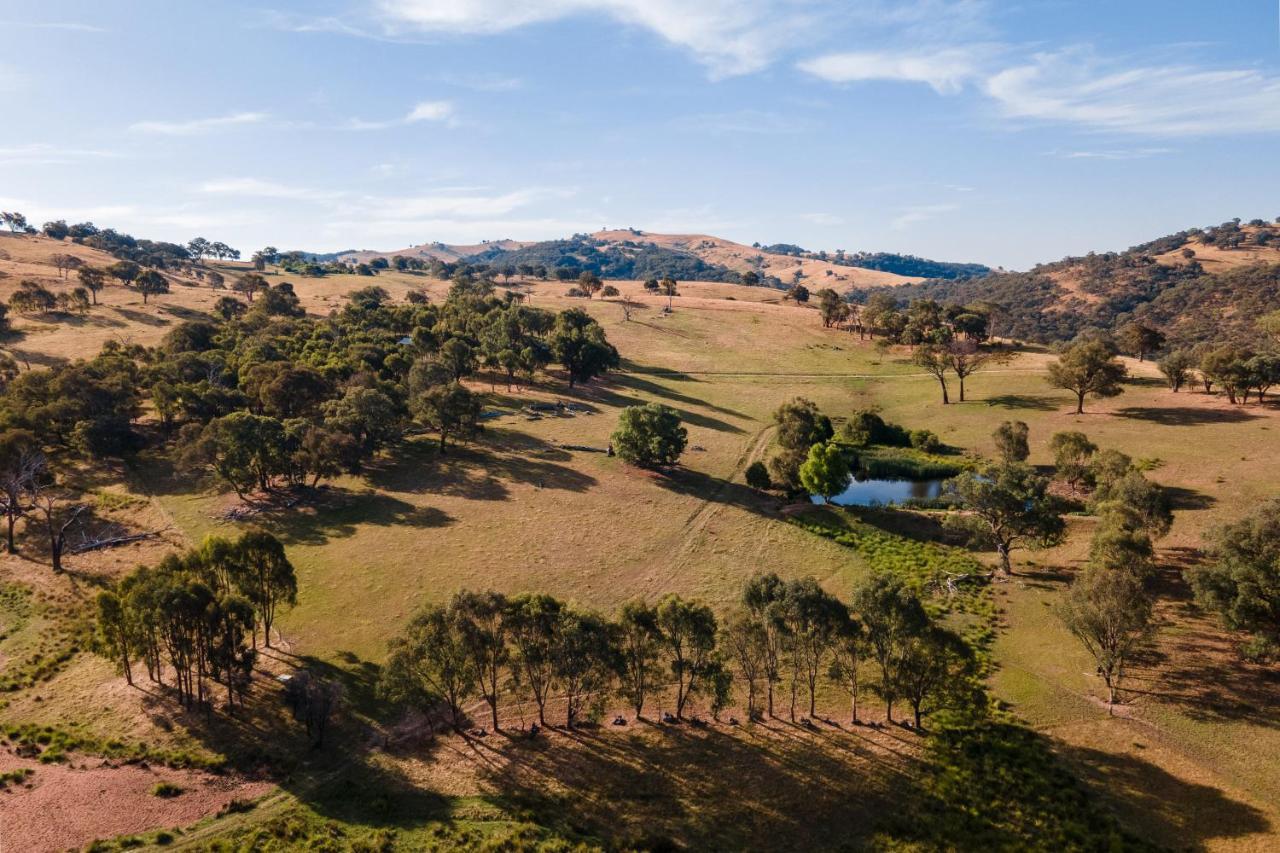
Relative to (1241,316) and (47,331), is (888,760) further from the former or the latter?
(1241,316)

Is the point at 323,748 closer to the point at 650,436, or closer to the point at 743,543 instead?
the point at 743,543

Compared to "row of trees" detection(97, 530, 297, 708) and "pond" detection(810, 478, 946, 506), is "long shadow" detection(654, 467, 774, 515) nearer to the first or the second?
"pond" detection(810, 478, 946, 506)

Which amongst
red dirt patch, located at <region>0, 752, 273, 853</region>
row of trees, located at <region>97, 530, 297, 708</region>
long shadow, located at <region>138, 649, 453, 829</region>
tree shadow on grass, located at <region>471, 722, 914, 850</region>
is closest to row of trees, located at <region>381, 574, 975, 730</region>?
tree shadow on grass, located at <region>471, 722, 914, 850</region>

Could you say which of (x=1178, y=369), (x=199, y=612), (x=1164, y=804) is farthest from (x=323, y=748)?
(x=1178, y=369)

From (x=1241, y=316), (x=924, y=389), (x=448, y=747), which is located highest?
(x=1241, y=316)

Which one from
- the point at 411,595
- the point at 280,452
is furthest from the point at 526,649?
the point at 280,452

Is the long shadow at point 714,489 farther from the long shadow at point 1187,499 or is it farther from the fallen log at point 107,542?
the fallen log at point 107,542
